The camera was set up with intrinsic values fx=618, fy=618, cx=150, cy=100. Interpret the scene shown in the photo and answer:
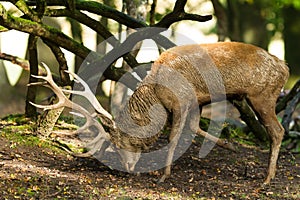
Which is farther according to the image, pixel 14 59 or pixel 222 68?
pixel 14 59

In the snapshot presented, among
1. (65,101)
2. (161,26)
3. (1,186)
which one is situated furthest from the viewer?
(161,26)

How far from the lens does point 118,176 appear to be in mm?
6777

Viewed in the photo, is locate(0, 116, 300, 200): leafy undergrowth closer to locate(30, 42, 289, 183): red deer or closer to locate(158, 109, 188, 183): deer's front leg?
locate(158, 109, 188, 183): deer's front leg

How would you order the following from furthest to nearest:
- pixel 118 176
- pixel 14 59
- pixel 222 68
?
pixel 14 59 < pixel 222 68 < pixel 118 176

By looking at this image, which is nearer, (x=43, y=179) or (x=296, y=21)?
(x=43, y=179)

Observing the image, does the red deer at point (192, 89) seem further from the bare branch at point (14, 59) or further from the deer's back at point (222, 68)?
the bare branch at point (14, 59)

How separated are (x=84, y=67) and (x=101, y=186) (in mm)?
2204

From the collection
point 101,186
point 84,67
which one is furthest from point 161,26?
point 101,186

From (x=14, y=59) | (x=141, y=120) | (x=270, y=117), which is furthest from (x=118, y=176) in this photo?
(x=14, y=59)

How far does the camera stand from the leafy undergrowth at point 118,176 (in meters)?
5.93

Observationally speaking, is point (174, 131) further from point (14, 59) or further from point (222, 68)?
point (14, 59)

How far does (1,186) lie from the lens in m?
5.69

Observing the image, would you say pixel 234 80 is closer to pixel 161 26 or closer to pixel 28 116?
pixel 161 26

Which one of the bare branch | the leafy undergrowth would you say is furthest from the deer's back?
the bare branch
